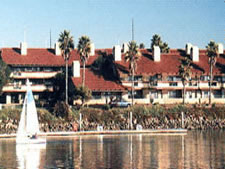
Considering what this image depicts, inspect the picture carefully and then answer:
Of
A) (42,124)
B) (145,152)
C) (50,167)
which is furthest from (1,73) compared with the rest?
(50,167)

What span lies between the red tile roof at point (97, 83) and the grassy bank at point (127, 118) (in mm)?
8596

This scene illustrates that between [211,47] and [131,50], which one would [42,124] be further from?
[211,47]

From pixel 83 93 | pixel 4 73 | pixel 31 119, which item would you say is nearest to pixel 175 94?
pixel 83 93

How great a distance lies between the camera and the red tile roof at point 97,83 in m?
120

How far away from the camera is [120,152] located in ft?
247

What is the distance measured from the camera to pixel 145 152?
A: 7512cm

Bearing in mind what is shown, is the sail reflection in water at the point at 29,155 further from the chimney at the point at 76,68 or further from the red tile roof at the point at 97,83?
the chimney at the point at 76,68

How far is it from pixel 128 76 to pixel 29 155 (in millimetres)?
54535

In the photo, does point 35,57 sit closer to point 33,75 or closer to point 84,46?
point 33,75

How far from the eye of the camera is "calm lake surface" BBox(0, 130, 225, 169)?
208 feet

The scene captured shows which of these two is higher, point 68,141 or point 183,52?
point 183,52

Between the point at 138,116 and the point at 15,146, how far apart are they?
106ft

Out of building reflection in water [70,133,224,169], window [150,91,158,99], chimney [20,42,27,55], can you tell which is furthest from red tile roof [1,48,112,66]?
building reflection in water [70,133,224,169]

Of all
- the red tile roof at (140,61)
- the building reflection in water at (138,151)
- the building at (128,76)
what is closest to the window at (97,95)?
the building at (128,76)
